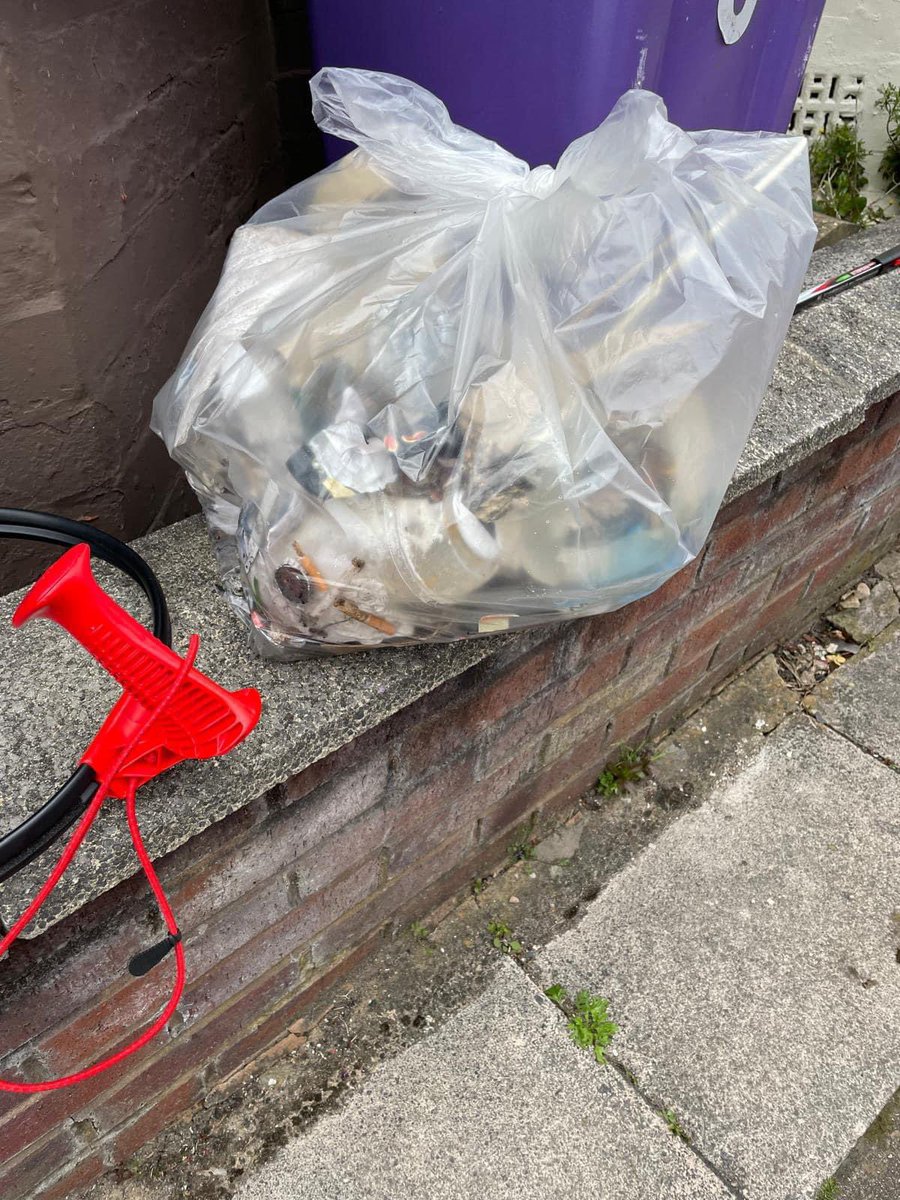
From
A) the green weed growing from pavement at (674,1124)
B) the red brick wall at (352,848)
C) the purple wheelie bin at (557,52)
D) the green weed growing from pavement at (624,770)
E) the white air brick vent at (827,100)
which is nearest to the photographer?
the red brick wall at (352,848)

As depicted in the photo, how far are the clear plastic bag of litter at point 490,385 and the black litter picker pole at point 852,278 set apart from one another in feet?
3.00

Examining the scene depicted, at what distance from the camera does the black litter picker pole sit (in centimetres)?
210

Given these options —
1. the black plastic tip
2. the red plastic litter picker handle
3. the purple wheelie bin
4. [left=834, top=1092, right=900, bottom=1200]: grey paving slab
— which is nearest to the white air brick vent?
the purple wheelie bin

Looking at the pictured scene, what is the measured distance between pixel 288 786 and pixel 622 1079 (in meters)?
0.84

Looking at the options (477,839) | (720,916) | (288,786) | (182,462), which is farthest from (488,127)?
(720,916)

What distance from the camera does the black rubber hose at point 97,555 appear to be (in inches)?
36.1

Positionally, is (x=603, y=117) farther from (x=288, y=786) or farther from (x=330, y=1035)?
(x=330, y=1035)

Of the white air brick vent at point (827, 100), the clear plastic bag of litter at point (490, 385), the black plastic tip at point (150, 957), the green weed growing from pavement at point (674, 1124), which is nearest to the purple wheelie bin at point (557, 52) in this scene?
the clear plastic bag of litter at point (490, 385)

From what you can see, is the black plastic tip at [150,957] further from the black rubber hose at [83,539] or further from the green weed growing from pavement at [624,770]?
the green weed growing from pavement at [624,770]

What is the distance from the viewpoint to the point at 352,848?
1.43 m

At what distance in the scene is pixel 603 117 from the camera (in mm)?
1458

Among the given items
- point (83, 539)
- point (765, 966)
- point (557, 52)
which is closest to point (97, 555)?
point (83, 539)

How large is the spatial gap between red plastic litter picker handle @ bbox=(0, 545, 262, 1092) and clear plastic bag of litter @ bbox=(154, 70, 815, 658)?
20 cm

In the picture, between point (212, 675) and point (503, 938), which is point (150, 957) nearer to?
point (212, 675)
